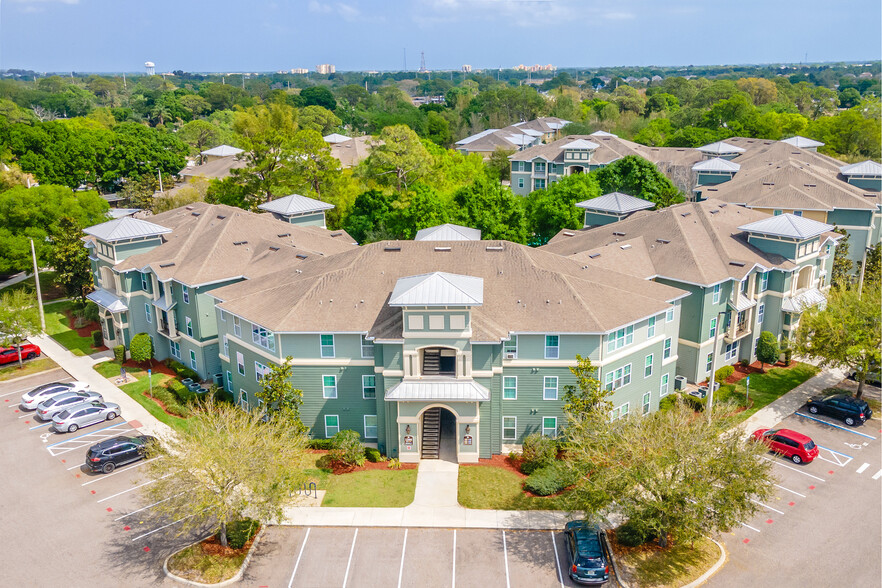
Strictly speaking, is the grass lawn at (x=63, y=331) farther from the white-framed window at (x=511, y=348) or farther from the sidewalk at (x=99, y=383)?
the white-framed window at (x=511, y=348)

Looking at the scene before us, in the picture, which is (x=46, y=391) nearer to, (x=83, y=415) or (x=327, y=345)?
(x=83, y=415)

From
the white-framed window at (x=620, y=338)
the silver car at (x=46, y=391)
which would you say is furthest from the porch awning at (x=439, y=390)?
the silver car at (x=46, y=391)

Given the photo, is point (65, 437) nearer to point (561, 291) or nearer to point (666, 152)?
point (561, 291)

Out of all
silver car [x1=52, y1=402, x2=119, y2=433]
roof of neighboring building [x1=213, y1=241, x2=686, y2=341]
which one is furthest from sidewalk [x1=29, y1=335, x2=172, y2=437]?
roof of neighboring building [x1=213, y1=241, x2=686, y2=341]

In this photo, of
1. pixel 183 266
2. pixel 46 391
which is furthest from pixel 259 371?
pixel 46 391

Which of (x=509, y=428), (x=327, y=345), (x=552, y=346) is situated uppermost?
(x=552, y=346)

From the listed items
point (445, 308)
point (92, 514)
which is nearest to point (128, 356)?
point (92, 514)
